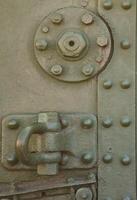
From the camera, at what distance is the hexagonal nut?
1.42 meters

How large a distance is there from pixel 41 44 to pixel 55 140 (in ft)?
0.89

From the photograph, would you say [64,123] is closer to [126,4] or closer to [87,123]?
[87,123]

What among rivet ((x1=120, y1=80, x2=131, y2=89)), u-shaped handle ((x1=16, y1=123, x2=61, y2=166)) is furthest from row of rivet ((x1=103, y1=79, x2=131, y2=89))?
u-shaped handle ((x1=16, y1=123, x2=61, y2=166))

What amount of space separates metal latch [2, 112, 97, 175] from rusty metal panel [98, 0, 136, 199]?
0.04m

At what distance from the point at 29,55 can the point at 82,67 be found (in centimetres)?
15

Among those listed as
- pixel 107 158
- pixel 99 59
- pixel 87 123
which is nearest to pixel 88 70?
pixel 99 59

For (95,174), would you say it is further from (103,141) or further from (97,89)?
(97,89)

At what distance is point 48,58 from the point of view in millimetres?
1442

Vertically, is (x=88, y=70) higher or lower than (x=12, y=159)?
higher

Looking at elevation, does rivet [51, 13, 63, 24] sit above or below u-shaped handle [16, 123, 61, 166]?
above

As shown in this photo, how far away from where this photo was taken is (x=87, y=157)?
141cm

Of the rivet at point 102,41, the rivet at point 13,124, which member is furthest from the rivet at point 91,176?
the rivet at point 102,41

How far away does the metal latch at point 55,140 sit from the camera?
4.49ft

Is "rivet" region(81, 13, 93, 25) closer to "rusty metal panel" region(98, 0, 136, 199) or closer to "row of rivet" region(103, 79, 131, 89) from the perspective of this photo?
"rusty metal panel" region(98, 0, 136, 199)
